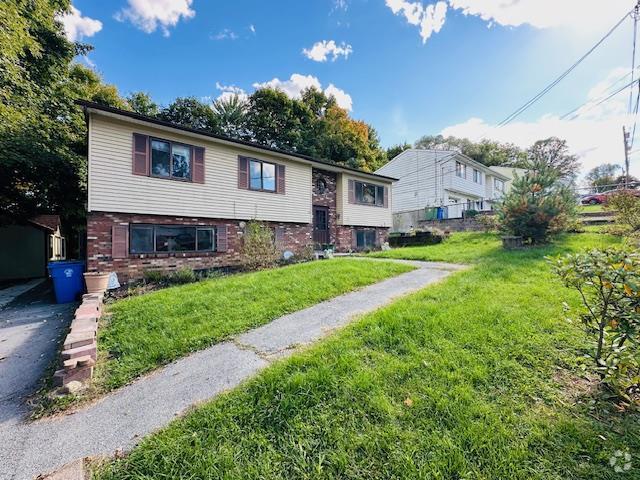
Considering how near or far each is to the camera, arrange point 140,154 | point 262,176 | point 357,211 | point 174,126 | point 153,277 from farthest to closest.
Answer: point 357,211 → point 262,176 → point 174,126 → point 140,154 → point 153,277

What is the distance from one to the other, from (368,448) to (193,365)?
2573 mm

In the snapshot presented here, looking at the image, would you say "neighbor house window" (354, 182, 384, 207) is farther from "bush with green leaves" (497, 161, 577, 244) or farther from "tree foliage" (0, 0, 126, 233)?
"tree foliage" (0, 0, 126, 233)

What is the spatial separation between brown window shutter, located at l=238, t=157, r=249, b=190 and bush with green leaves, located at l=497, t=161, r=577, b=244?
10.5 meters

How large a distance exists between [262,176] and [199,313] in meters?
8.16

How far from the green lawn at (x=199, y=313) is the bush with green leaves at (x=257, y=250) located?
2539 millimetres

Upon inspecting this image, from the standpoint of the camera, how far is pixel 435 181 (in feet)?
76.2

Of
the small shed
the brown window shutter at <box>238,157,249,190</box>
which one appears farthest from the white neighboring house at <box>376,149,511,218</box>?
the small shed

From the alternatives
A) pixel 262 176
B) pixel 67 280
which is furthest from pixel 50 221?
pixel 262 176

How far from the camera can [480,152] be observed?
137 ft

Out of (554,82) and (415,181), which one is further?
(415,181)

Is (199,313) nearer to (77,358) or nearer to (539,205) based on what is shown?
(77,358)

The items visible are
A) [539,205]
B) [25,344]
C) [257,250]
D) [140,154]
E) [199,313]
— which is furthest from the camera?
[257,250]

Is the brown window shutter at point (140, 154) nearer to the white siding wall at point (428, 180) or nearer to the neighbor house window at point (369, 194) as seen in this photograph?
the neighbor house window at point (369, 194)

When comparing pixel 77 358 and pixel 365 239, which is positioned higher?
pixel 365 239
